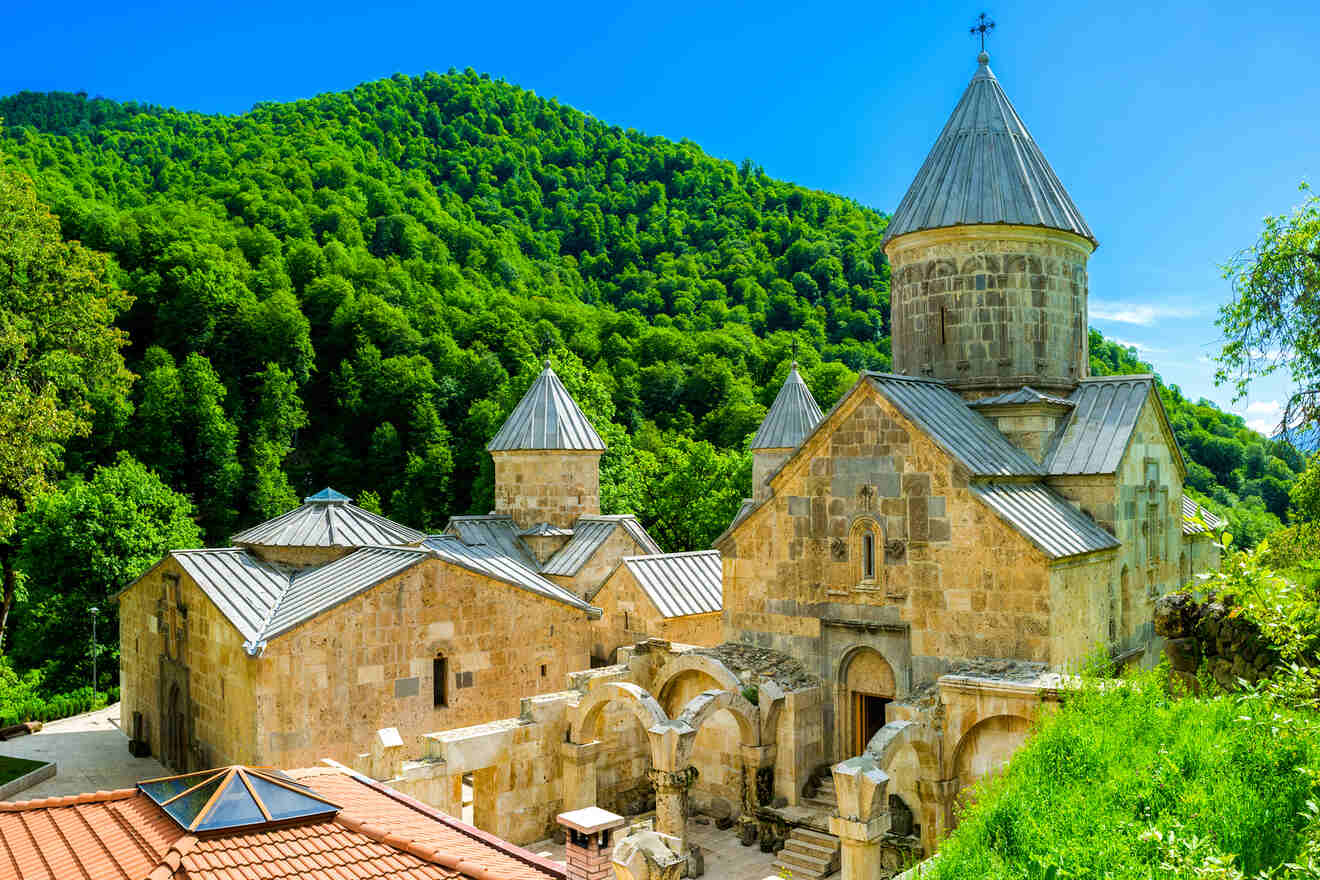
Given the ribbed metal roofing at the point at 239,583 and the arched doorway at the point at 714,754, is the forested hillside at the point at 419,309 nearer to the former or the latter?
the ribbed metal roofing at the point at 239,583

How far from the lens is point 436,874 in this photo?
264 inches

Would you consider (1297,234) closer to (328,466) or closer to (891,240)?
(891,240)

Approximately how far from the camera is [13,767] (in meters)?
16.8

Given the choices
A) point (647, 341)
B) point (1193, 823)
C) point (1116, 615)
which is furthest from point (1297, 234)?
point (647, 341)

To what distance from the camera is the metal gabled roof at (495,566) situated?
16.2 metres

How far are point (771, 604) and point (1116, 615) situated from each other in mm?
5102

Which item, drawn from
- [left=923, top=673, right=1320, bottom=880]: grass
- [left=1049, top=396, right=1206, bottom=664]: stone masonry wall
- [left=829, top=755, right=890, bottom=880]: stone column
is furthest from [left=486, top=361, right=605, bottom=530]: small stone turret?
[left=923, top=673, right=1320, bottom=880]: grass

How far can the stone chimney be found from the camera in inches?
279

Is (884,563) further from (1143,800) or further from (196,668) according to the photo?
(196,668)

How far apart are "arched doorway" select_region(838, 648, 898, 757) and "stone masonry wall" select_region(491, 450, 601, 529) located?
9.36 m

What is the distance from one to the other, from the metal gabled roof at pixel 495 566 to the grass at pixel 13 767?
810cm

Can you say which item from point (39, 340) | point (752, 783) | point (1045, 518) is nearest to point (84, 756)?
point (39, 340)

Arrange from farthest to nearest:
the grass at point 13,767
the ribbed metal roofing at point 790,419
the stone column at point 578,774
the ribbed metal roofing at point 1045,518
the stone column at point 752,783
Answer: the ribbed metal roofing at point 790,419 → the grass at point 13,767 → the stone column at point 578,774 → the stone column at point 752,783 → the ribbed metal roofing at point 1045,518

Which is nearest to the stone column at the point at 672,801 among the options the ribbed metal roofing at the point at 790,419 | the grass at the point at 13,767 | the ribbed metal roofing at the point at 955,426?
the ribbed metal roofing at the point at 955,426
